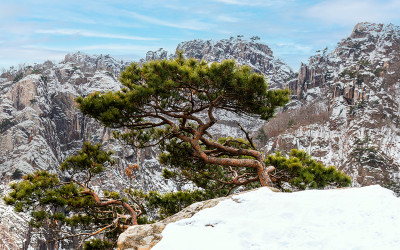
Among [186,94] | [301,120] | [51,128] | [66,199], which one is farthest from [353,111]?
[51,128]

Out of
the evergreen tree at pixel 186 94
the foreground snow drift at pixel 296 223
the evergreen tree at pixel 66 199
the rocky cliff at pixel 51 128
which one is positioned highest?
the evergreen tree at pixel 186 94

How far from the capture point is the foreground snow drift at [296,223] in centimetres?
343

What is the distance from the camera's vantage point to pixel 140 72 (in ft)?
25.5

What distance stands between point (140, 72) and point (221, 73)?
234 centimetres

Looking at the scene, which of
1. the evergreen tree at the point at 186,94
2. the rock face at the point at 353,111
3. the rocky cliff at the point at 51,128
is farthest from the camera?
the rocky cliff at the point at 51,128

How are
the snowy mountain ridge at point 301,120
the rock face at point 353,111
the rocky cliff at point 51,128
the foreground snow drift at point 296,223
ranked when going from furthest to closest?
the rocky cliff at point 51,128
the snowy mountain ridge at point 301,120
the rock face at point 353,111
the foreground snow drift at point 296,223

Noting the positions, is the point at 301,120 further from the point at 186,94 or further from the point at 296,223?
the point at 296,223

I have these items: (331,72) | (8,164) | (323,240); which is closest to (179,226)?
(323,240)

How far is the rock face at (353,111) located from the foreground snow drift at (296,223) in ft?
245

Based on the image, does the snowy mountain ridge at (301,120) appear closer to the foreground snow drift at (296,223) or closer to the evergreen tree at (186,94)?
the evergreen tree at (186,94)

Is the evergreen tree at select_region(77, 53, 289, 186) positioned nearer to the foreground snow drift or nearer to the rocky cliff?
the foreground snow drift

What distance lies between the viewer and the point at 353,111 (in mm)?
106625

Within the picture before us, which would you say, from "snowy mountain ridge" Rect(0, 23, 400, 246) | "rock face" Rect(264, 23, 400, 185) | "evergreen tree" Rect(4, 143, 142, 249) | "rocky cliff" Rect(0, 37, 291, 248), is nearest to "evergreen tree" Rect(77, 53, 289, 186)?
"evergreen tree" Rect(4, 143, 142, 249)

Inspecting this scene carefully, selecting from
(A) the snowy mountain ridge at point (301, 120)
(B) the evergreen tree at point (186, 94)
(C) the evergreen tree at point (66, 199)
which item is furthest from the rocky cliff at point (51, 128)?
(B) the evergreen tree at point (186, 94)
